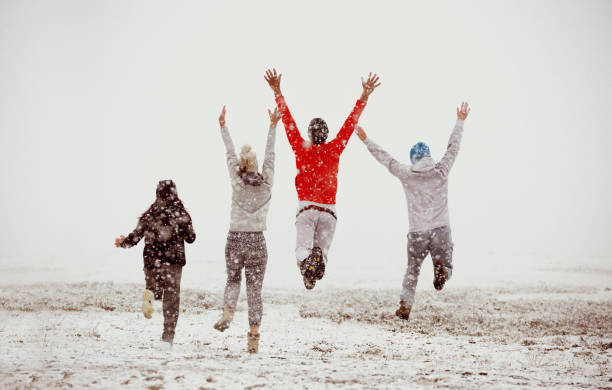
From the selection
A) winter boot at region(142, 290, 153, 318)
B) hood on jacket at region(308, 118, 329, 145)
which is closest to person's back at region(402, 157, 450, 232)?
hood on jacket at region(308, 118, 329, 145)

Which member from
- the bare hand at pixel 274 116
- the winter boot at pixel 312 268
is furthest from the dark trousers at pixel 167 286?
the bare hand at pixel 274 116

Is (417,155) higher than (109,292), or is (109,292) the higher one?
(417,155)

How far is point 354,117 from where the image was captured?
9.59m

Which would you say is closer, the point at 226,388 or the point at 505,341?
the point at 226,388

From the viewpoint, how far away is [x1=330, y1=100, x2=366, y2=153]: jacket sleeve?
30.6ft

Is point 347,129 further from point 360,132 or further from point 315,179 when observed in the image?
point 315,179

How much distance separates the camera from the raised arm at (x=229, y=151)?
8711 mm

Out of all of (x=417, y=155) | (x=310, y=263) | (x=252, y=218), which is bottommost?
(x=310, y=263)

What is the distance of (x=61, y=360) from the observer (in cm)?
774

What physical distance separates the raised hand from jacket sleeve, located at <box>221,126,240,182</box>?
274 cm

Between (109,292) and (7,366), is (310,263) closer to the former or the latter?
(7,366)

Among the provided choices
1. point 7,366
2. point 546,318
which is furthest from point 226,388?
point 546,318

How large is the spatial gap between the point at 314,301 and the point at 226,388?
12346 millimetres

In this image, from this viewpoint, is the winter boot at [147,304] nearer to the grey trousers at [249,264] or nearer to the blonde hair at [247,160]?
the grey trousers at [249,264]
